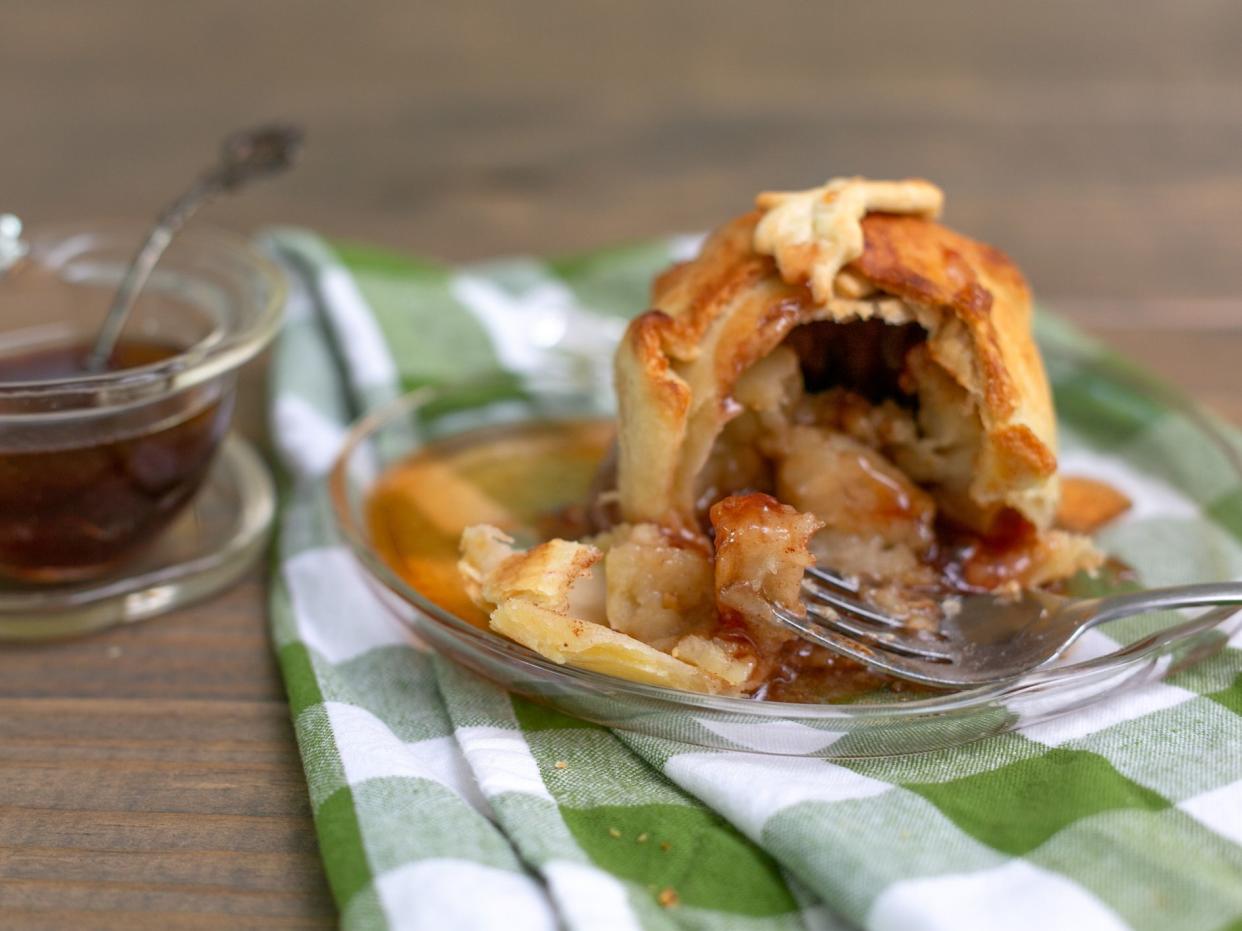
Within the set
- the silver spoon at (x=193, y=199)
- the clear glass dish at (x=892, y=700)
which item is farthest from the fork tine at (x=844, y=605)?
the silver spoon at (x=193, y=199)

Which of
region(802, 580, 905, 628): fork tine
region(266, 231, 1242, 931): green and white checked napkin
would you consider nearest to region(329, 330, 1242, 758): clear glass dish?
region(266, 231, 1242, 931): green and white checked napkin

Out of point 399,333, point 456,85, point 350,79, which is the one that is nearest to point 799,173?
point 456,85

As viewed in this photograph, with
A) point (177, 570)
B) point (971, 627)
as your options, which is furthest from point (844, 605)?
point (177, 570)

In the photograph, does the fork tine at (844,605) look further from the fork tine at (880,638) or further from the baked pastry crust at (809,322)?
the baked pastry crust at (809,322)

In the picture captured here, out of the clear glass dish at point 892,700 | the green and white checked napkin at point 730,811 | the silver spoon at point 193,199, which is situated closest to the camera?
the green and white checked napkin at point 730,811

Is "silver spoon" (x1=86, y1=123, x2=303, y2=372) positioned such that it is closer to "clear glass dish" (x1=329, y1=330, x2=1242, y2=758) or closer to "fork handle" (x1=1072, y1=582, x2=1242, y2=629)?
"clear glass dish" (x1=329, y1=330, x2=1242, y2=758)

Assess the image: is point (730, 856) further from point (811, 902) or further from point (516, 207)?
point (516, 207)

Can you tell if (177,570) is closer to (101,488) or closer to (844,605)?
(101,488)
